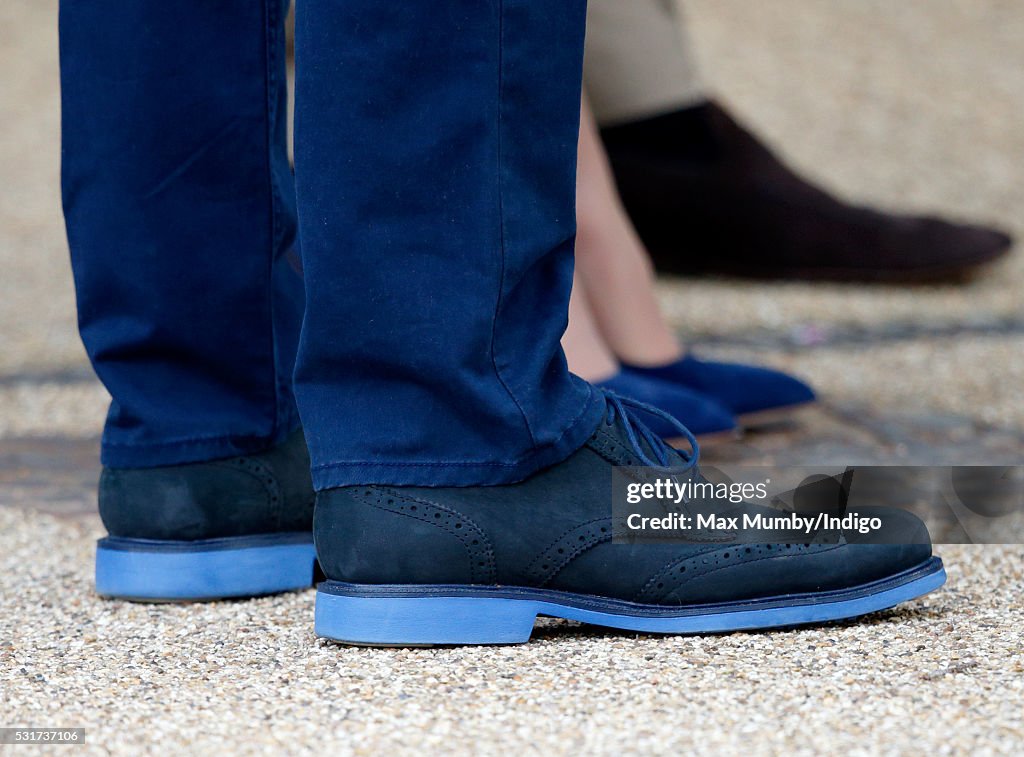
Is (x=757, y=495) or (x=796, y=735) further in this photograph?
(x=757, y=495)

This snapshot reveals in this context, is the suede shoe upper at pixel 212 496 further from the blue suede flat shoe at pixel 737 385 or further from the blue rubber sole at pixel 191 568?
the blue suede flat shoe at pixel 737 385

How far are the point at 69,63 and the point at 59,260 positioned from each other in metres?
2.96

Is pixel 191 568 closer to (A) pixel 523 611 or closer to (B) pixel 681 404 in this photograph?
(A) pixel 523 611

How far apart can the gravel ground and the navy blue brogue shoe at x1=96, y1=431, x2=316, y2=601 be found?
38 mm

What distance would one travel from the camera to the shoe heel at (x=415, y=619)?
44.2 inches

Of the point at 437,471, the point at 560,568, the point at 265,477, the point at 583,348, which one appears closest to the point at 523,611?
the point at 560,568

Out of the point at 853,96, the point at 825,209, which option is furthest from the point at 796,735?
the point at 853,96

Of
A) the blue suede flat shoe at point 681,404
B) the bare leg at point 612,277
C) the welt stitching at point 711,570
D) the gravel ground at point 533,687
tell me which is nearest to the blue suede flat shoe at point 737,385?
the bare leg at point 612,277

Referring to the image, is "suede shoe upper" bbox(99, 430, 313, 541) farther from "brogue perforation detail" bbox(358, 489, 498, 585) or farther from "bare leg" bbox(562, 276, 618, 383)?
"bare leg" bbox(562, 276, 618, 383)

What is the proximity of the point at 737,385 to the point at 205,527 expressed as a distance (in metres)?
1.08

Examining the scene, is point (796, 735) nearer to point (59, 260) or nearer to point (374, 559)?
point (374, 559)

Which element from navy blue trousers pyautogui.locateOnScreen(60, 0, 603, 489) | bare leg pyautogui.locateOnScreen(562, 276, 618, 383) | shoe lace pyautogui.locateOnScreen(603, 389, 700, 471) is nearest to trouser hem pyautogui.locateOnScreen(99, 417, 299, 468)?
navy blue trousers pyautogui.locateOnScreen(60, 0, 603, 489)

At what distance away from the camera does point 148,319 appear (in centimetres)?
129

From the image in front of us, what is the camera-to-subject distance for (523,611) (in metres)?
1.15
